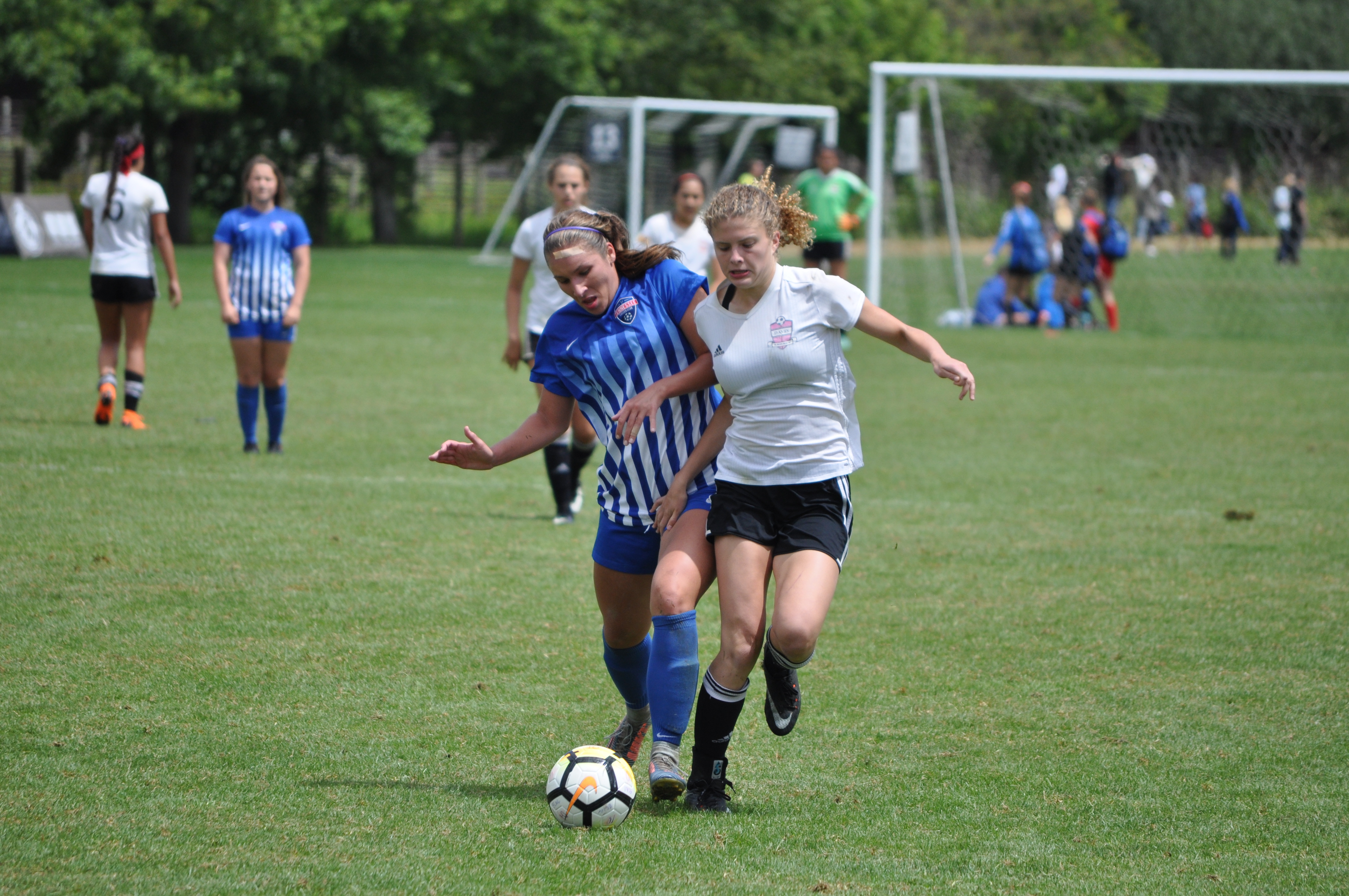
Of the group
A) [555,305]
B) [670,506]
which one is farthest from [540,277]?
[670,506]

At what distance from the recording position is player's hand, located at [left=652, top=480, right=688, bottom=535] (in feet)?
14.0

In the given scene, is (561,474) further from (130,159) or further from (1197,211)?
(1197,211)

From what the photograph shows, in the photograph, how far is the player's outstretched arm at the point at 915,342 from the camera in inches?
163

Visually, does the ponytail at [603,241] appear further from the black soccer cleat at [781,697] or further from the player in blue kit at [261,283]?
the player in blue kit at [261,283]

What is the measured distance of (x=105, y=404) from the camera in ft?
35.4

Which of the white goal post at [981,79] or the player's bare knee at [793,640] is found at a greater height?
the white goal post at [981,79]

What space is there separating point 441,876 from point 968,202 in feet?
77.1

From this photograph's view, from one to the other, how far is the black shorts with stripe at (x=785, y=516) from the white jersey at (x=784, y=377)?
0.04 meters

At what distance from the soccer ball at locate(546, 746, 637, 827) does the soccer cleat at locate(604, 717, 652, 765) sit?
20.1 inches

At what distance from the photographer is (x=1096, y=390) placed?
48.6 ft

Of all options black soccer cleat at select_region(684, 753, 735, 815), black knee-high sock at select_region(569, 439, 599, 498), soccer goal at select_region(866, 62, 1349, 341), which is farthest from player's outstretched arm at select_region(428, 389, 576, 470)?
soccer goal at select_region(866, 62, 1349, 341)

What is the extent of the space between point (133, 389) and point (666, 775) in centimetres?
814

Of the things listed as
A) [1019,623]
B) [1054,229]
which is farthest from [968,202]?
[1019,623]

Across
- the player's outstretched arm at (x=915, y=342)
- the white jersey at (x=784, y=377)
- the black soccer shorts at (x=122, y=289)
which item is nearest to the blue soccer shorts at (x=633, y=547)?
the white jersey at (x=784, y=377)
